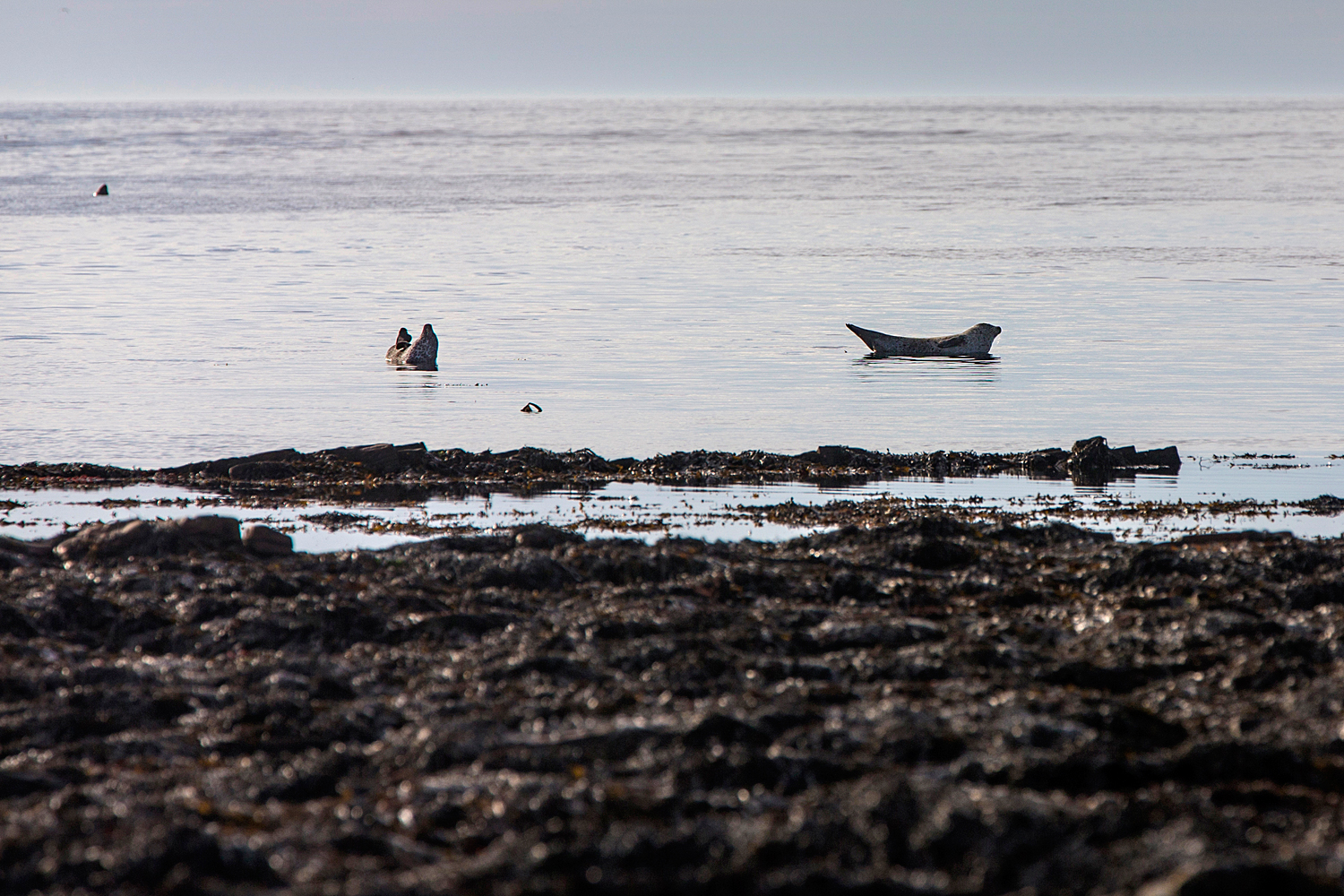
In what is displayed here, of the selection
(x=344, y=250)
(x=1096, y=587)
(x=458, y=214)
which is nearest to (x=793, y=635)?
(x=1096, y=587)

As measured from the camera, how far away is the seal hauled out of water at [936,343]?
26156 mm

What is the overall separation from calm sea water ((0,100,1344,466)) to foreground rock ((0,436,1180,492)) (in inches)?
46.5

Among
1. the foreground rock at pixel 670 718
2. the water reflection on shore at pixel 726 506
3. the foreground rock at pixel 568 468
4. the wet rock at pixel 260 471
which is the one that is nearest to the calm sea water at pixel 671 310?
the foreground rock at pixel 568 468

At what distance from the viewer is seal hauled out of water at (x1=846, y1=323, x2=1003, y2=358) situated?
85.8 ft

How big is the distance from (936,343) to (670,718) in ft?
65.6

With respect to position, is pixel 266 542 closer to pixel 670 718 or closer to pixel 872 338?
pixel 670 718

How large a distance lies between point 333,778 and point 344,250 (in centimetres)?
4392

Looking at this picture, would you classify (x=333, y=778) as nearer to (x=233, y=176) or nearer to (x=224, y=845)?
(x=224, y=845)

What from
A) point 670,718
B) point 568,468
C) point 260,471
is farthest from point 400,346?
point 670,718

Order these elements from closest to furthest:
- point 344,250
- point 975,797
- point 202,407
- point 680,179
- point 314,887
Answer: point 314,887 < point 975,797 < point 202,407 < point 344,250 < point 680,179

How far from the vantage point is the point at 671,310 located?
109 feet

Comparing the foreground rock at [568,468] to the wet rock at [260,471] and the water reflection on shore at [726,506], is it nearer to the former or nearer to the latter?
the wet rock at [260,471]

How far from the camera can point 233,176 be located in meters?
92.1

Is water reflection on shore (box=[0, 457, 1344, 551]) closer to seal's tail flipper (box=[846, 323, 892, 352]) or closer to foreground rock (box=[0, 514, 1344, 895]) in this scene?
foreground rock (box=[0, 514, 1344, 895])
